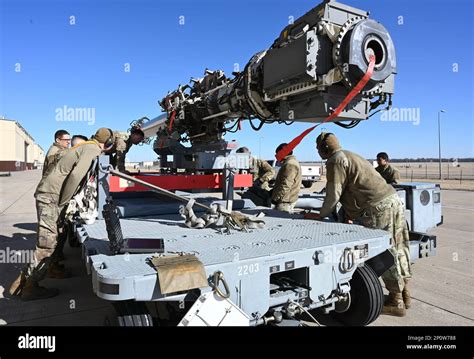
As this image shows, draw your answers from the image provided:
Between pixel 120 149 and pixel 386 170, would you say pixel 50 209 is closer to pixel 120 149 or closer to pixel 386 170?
pixel 120 149

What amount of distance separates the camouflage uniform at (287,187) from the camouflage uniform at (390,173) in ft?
6.47

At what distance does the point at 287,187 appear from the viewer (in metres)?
5.71

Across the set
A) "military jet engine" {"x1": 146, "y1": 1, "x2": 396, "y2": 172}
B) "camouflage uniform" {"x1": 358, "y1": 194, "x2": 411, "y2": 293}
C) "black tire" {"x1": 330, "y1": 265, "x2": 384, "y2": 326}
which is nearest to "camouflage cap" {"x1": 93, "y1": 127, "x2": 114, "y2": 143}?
"military jet engine" {"x1": 146, "y1": 1, "x2": 396, "y2": 172}

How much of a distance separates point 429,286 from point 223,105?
→ 349 cm

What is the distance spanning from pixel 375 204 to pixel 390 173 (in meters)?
3.20

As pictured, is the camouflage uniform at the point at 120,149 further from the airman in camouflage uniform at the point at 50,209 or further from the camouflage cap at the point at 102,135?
→ the airman in camouflage uniform at the point at 50,209

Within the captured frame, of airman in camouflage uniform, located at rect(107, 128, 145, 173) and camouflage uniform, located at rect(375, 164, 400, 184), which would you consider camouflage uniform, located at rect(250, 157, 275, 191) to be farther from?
airman in camouflage uniform, located at rect(107, 128, 145, 173)

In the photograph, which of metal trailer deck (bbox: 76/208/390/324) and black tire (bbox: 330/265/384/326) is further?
black tire (bbox: 330/265/384/326)

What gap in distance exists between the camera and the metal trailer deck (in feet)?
7.13

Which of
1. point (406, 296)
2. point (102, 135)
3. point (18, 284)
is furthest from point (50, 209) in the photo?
point (406, 296)

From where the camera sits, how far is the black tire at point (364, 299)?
3.30m

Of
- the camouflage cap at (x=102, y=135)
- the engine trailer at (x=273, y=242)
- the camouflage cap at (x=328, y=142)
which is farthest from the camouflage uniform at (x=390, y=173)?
the camouflage cap at (x=102, y=135)

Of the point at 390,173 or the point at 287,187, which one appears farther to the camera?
the point at 390,173
